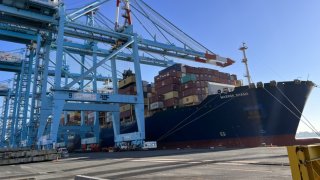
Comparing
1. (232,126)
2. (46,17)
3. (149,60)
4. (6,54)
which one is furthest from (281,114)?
(6,54)

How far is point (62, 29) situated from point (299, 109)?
23703 millimetres

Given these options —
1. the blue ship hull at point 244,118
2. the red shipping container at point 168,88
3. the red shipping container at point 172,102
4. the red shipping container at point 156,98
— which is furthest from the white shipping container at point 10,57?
the blue ship hull at point 244,118

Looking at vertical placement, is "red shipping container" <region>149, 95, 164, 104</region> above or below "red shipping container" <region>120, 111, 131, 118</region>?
above

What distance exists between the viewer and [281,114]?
25109mm

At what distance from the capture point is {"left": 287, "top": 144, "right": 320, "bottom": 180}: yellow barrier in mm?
3035

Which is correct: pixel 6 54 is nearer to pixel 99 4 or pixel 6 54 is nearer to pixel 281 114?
pixel 99 4

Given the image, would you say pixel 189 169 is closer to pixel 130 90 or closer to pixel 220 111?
pixel 220 111

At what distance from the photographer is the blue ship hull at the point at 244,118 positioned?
2512 cm

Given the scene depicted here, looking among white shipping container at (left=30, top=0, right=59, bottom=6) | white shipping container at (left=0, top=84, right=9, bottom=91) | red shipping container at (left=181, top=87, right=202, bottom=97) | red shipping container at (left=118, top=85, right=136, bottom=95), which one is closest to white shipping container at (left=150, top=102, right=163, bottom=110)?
red shipping container at (left=181, top=87, right=202, bottom=97)

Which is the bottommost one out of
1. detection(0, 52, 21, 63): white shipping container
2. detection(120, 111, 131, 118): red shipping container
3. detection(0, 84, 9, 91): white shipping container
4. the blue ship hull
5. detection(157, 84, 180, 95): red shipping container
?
the blue ship hull

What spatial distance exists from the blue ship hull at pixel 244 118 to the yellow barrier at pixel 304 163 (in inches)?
927

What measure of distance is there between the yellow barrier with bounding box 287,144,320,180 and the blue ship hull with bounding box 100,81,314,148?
23.6 metres

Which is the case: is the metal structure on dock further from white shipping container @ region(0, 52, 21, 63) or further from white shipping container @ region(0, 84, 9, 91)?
white shipping container @ region(0, 84, 9, 91)

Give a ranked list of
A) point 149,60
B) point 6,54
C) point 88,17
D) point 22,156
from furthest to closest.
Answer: point 6,54
point 88,17
point 149,60
point 22,156
